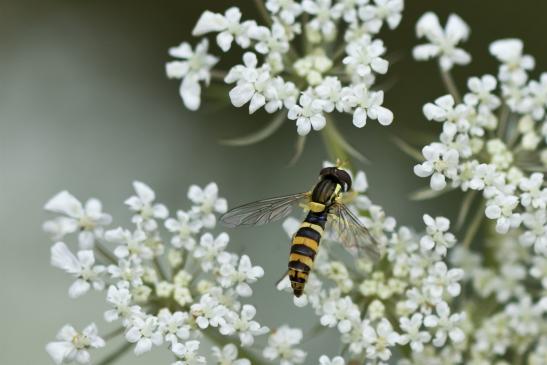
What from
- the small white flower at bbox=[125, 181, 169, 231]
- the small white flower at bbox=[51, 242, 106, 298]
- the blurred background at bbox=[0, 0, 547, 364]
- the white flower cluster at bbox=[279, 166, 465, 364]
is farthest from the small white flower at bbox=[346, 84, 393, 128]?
the blurred background at bbox=[0, 0, 547, 364]

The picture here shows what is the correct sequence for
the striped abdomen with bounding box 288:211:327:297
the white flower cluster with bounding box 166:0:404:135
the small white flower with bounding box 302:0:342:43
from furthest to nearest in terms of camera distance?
the small white flower with bounding box 302:0:342:43 → the white flower cluster with bounding box 166:0:404:135 → the striped abdomen with bounding box 288:211:327:297

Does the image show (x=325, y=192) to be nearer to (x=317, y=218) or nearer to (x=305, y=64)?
(x=317, y=218)

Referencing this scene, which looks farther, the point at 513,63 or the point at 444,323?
the point at 513,63

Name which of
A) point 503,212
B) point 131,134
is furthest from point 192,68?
point 131,134

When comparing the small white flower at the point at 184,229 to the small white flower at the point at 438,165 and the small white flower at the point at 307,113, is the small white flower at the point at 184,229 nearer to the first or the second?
the small white flower at the point at 307,113

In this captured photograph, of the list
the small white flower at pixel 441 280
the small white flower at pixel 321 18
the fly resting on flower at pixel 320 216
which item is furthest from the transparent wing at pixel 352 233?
the small white flower at pixel 321 18

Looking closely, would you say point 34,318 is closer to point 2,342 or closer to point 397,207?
point 2,342

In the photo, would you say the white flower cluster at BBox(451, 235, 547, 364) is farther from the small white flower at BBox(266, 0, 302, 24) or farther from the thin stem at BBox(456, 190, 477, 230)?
the small white flower at BBox(266, 0, 302, 24)

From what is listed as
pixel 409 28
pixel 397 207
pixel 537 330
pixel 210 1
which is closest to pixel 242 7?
pixel 210 1
